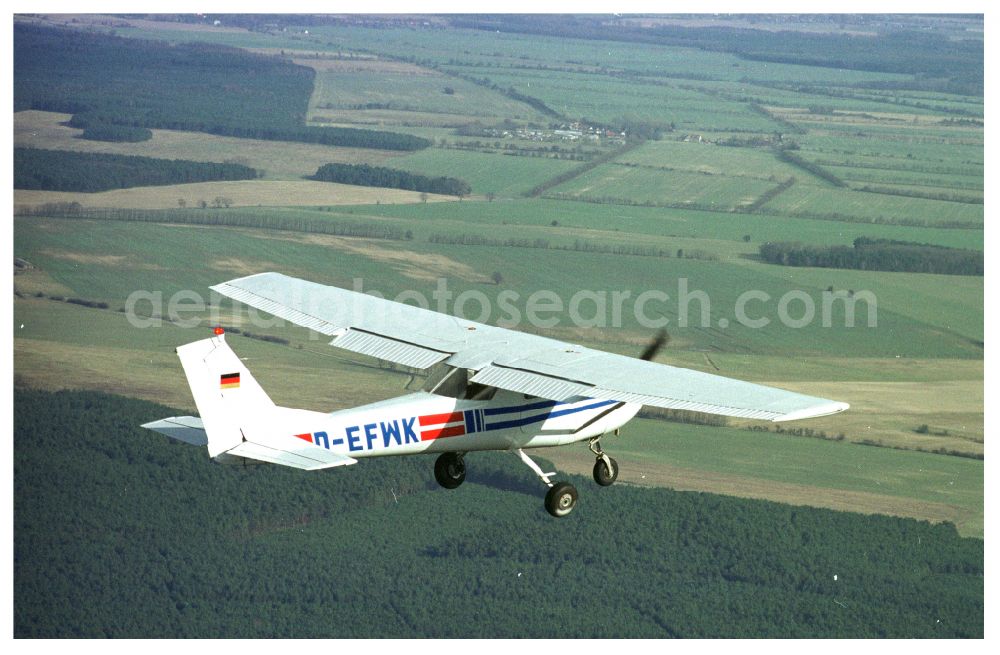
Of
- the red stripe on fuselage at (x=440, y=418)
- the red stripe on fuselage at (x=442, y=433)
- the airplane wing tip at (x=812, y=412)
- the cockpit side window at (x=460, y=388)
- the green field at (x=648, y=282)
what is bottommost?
the green field at (x=648, y=282)

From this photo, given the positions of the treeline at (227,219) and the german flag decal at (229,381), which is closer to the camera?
the german flag decal at (229,381)

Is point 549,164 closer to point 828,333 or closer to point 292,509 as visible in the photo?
point 828,333

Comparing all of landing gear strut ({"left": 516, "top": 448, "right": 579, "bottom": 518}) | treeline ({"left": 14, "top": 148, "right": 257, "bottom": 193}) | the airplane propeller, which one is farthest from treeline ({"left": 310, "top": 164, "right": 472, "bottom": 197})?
landing gear strut ({"left": 516, "top": 448, "right": 579, "bottom": 518})

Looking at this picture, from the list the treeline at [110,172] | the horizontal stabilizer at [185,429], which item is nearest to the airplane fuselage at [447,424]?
the horizontal stabilizer at [185,429]

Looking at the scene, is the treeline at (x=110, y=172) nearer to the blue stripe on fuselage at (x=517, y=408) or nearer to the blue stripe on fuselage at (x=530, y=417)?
the blue stripe on fuselage at (x=530, y=417)

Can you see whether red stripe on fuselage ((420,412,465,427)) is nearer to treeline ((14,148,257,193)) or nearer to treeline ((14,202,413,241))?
treeline ((14,202,413,241))

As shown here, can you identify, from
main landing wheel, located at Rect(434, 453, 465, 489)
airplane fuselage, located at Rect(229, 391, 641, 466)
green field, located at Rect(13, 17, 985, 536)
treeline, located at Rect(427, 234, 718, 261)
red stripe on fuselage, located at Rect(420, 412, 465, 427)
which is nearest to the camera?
airplane fuselage, located at Rect(229, 391, 641, 466)
